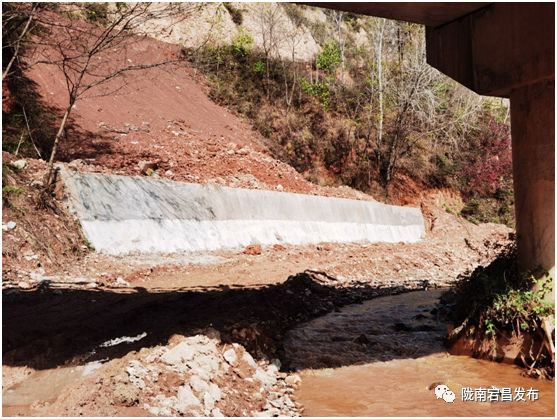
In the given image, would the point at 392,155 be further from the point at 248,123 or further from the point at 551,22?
the point at 551,22

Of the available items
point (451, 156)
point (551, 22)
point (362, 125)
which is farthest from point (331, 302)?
point (451, 156)

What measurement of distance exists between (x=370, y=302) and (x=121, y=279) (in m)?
5.24

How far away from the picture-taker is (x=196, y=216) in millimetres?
13844

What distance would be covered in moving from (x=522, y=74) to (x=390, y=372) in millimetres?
4109

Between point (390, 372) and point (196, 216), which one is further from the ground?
point (196, 216)

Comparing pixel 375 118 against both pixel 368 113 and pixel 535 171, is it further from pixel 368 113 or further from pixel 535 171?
pixel 535 171

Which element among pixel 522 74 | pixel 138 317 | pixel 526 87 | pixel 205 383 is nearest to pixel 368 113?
pixel 526 87


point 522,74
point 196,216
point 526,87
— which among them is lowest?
point 196,216

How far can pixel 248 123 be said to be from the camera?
28672mm

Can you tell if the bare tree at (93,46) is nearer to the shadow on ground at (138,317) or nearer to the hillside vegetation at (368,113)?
the shadow on ground at (138,317)

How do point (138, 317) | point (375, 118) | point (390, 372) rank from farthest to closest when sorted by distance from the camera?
point (375, 118)
point (138, 317)
point (390, 372)

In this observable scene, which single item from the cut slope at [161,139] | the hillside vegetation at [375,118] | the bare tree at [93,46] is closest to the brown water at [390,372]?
the bare tree at [93,46]

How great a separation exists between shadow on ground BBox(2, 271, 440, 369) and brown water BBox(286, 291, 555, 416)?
62 cm

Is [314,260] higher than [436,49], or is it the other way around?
[436,49]
